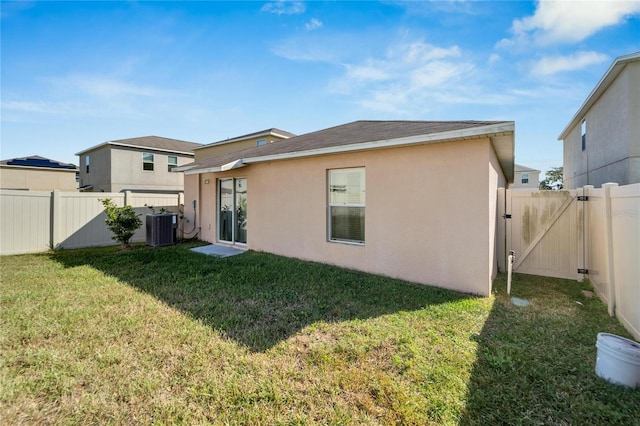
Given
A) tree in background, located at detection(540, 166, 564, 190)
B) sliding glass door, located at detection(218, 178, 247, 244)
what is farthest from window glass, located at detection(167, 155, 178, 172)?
tree in background, located at detection(540, 166, 564, 190)

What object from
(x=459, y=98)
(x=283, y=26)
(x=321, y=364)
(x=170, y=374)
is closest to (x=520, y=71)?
(x=459, y=98)

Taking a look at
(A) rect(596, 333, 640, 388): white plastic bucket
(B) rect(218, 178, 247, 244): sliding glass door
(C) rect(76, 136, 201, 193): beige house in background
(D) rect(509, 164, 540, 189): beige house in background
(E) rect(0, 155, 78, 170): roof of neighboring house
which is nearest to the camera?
(A) rect(596, 333, 640, 388): white plastic bucket

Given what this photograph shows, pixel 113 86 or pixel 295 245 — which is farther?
pixel 113 86

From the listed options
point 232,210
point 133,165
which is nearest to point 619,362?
point 232,210

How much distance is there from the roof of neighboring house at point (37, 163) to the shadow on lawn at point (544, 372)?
1430 inches

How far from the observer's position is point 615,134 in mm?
9852

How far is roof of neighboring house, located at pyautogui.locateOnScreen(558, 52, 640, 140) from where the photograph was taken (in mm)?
8586

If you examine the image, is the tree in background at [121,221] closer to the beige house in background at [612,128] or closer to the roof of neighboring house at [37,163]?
the beige house in background at [612,128]

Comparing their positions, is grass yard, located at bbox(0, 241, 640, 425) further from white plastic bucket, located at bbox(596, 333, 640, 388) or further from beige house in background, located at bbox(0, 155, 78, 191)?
beige house in background, located at bbox(0, 155, 78, 191)

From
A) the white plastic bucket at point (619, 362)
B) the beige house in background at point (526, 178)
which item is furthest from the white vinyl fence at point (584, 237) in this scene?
the beige house in background at point (526, 178)

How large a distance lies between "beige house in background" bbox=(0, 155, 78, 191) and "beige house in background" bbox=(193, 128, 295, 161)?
601 inches

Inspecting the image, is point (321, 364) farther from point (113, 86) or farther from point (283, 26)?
point (113, 86)

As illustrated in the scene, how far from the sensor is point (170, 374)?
276 cm

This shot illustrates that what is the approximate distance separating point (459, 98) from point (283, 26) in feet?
18.6
